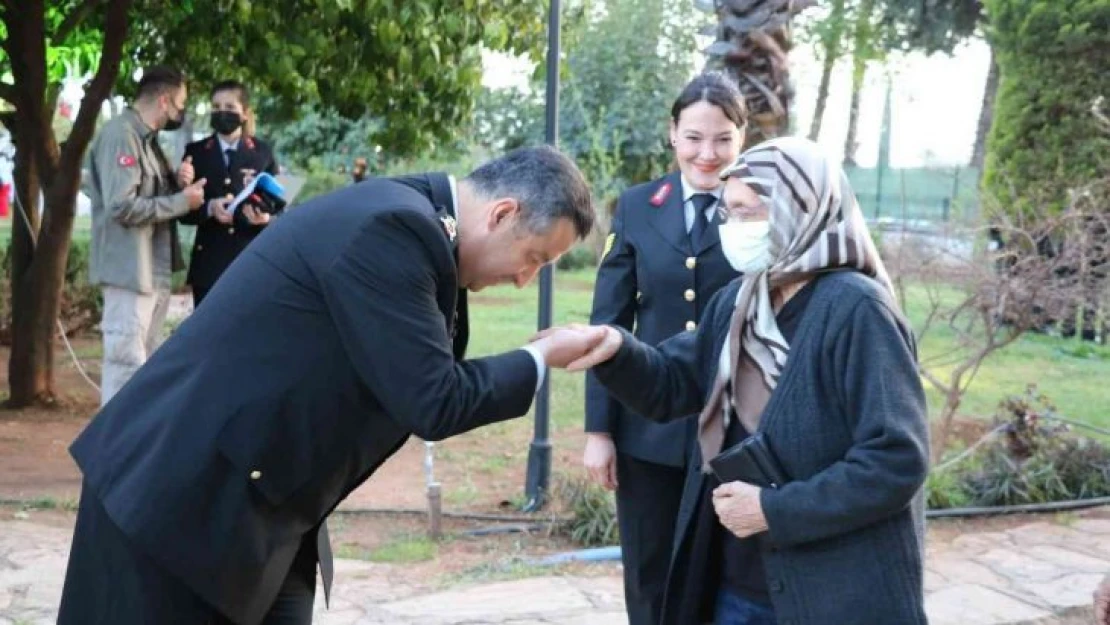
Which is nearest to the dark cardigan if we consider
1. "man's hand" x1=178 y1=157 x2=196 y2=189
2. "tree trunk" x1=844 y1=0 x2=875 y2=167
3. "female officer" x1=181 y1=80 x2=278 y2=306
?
"female officer" x1=181 y1=80 x2=278 y2=306

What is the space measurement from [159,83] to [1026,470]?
4.98m

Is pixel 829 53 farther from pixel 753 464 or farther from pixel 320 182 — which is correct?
pixel 753 464

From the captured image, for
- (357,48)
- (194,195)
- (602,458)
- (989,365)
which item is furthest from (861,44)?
(602,458)

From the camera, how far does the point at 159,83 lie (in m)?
7.10

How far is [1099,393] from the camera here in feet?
37.1

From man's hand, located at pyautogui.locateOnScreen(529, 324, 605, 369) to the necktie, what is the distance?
3.05 feet

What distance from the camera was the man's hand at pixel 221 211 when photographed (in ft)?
23.5

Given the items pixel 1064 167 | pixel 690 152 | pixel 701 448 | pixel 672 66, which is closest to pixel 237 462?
pixel 701 448

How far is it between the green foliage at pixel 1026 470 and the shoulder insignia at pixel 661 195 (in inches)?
140

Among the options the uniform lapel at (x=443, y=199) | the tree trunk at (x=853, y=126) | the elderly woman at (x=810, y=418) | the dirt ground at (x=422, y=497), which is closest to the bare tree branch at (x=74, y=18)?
the dirt ground at (x=422, y=497)

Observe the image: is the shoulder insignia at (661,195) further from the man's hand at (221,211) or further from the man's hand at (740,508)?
the man's hand at (221,211)

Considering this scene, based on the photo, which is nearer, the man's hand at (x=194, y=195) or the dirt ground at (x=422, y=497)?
the dirt ground at (x=422, y=497)

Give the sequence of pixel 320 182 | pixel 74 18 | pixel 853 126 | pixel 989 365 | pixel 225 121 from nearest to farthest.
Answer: pixel 225 121
pixel 74 18
pixel 989 365
pixel 320 182
pixel 853 126

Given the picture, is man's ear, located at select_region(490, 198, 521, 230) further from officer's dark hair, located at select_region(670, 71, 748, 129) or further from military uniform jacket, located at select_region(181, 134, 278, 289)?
military uniform jacket, located at select_region(181, 134, 278, 289)
